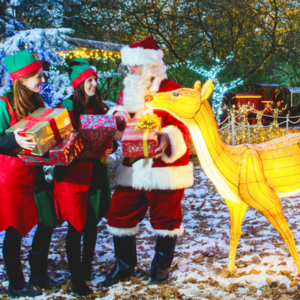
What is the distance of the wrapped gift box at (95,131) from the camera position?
2.27 m

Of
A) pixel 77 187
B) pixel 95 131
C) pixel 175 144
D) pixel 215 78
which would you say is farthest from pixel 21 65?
pixel 215 78

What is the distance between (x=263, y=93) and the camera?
55.3 ft

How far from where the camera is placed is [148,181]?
2561 mm

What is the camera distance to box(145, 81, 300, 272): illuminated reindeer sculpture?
2.44 meters

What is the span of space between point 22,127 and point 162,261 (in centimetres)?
148

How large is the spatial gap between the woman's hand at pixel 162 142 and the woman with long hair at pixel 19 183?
88 cm

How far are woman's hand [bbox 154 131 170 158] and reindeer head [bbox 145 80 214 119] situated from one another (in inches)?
6.9

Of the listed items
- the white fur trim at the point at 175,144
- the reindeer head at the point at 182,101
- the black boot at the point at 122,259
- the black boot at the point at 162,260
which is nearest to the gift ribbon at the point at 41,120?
the reindeer head at the point at 182,101

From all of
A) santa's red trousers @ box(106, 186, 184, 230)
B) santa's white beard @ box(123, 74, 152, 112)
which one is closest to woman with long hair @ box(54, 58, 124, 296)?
santa's red trousers @ box(106, 186, 184, 230)

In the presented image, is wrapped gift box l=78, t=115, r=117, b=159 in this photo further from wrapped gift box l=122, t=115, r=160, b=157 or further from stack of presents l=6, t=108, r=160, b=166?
wrapped gift box l=122, t=115, r=160, b=157

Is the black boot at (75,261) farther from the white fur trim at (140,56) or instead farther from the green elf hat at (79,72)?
the white fur trim at (140,56)

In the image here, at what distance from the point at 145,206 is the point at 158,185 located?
32cm

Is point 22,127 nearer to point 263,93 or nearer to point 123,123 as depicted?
point 123,123

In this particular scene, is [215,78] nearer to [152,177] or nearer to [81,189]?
[152,177]
